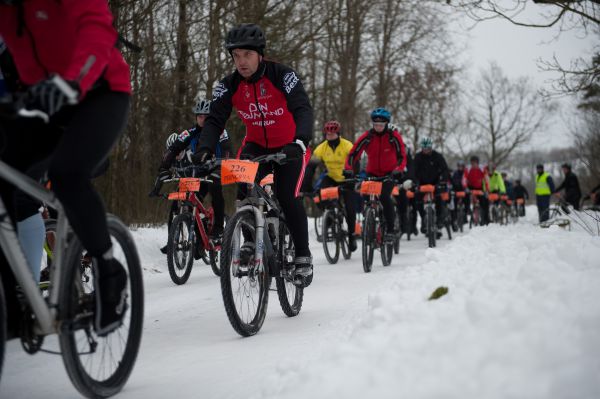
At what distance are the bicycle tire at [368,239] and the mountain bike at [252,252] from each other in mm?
3933

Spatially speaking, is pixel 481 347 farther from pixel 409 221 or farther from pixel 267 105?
pixel 409 221

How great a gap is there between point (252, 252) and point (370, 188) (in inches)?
208

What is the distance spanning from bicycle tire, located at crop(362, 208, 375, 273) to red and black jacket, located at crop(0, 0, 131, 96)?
253 inches

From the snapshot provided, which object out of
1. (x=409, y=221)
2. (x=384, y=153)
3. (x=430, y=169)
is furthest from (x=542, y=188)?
(x=384, y=153)

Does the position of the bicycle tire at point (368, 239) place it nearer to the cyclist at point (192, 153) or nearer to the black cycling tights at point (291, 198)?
the cyclist at point (192, 153)

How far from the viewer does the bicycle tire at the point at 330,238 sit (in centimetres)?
1055

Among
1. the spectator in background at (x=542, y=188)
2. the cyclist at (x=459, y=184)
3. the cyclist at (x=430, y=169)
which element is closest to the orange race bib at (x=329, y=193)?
the cyclist at (x=430, y=169)

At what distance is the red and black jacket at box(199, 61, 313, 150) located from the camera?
209 inches

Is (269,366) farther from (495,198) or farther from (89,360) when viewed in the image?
(495,198)

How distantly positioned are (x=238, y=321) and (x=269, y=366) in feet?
2.53

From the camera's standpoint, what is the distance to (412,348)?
293 cm

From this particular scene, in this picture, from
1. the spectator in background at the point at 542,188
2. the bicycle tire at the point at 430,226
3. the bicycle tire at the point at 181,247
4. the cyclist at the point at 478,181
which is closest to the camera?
the bicycle tire at the point at 181,247

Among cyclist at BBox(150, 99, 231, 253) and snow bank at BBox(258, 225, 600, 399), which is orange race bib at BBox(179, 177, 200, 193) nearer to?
cyclist at BBox(150, 99, 231, 253)

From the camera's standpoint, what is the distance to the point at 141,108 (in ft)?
43.7
